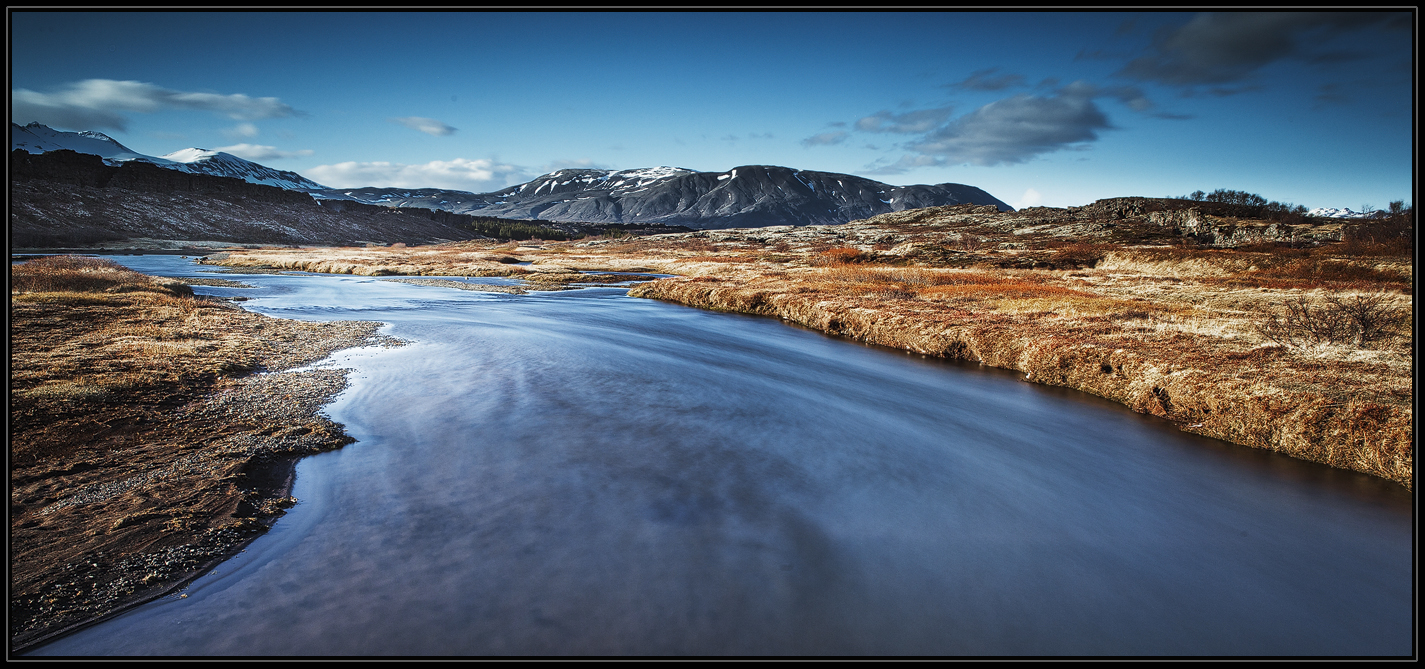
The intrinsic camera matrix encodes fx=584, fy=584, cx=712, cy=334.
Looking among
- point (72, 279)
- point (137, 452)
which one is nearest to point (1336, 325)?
point (137, 452)

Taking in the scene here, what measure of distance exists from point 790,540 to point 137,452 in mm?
10990

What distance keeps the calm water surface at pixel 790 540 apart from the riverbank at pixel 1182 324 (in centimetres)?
109

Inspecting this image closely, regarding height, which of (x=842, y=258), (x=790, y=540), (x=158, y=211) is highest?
(x=158, y=211)

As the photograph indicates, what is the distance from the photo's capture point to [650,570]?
8086mm

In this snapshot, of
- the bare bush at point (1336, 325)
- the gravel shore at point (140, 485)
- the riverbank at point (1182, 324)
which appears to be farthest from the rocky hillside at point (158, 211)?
the bare bush at point (1336, 325)

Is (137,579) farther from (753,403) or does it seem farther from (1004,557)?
(753,403)

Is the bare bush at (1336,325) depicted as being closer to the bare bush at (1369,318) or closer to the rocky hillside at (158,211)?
the bare bush at (1369,318)

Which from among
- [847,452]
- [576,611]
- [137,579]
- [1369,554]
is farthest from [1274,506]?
[137,579]

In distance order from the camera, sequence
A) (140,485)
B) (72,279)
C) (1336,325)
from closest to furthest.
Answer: (140,485)
(1336,325)
(72,279)

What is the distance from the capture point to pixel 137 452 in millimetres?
9828

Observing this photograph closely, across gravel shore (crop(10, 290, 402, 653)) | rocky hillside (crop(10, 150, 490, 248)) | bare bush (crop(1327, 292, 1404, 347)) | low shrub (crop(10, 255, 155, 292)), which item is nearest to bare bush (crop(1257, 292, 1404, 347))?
bare bush (crop(1327, 292, 1404, 347))

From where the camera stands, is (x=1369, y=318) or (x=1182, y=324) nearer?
(x=1369, y=318)

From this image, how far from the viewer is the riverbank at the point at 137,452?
6750 mm

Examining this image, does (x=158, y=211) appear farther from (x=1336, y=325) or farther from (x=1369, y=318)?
(x=1369, y=318)
